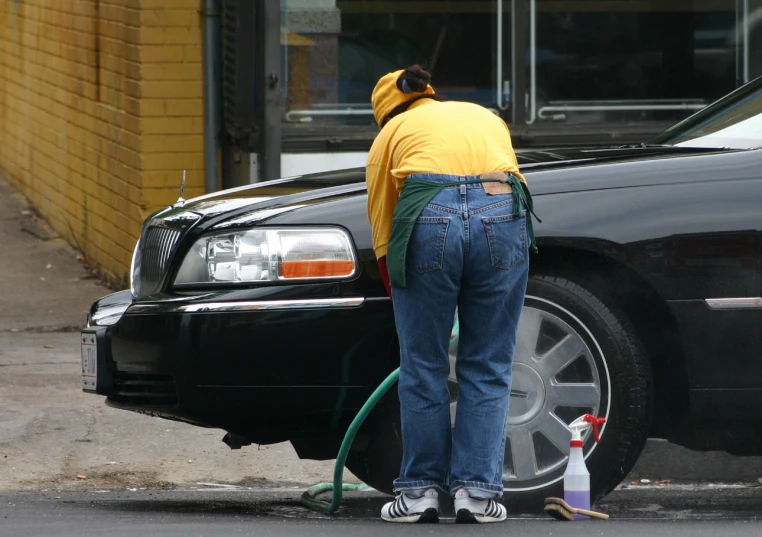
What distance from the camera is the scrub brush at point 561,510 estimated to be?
464cm

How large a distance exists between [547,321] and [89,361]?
5.29ft

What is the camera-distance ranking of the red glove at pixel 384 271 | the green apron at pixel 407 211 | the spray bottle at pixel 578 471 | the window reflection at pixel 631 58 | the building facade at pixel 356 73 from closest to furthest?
the green apron at pixel 407 211
the red glove at pixel 384 271
the spray bottle at pixel 578 471
the building facade at pixel 356 73
the window reflection at pixel 631 58

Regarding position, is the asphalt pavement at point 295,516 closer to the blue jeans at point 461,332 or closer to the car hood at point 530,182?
the blue jeans at point 461,332

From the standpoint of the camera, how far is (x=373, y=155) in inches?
177

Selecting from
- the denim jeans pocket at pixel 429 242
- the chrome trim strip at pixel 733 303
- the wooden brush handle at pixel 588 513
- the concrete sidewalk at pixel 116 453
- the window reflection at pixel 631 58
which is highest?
the window reflection at pixel 631 58

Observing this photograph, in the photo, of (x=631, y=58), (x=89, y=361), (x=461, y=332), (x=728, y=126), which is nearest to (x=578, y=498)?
(x=461, y=332)

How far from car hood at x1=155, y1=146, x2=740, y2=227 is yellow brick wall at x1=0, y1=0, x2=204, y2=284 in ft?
13.0

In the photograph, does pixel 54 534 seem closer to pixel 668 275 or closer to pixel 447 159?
pixel 447 159

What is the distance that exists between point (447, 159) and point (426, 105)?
24 cm

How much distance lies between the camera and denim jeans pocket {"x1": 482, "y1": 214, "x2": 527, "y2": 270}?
435cm

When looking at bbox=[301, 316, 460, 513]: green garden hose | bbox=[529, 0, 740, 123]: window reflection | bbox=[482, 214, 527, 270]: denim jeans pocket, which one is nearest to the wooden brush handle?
bbox=[301, 316, 460, 513]: green garden hose

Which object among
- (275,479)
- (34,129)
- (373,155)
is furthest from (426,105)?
(34,129)

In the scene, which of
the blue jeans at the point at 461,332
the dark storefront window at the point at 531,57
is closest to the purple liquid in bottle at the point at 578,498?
the blue jeans at the point at 461,332

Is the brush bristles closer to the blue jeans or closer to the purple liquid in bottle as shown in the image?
the purple liquid in bottle
